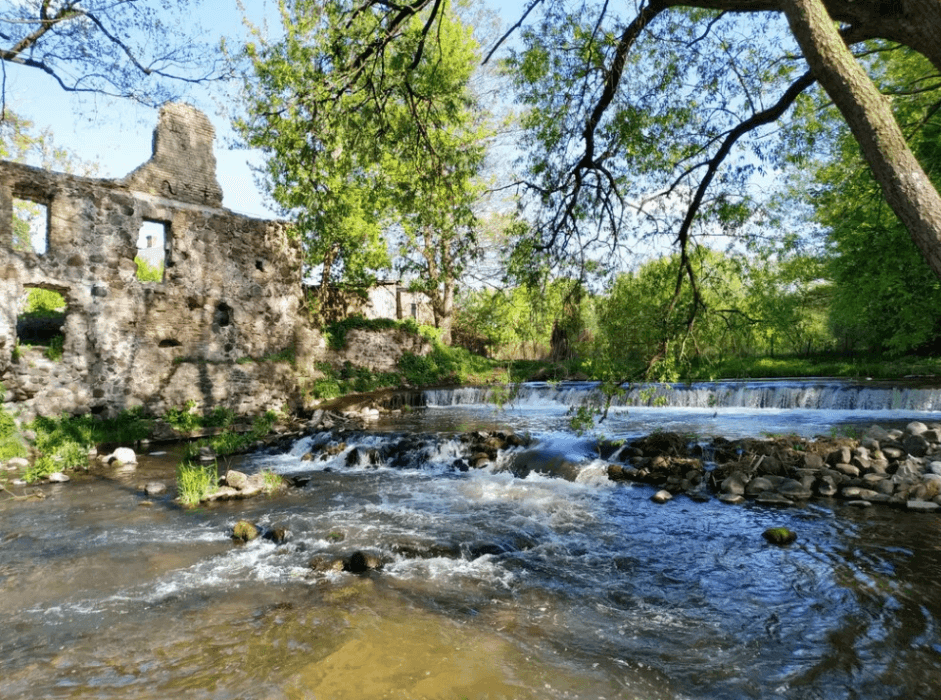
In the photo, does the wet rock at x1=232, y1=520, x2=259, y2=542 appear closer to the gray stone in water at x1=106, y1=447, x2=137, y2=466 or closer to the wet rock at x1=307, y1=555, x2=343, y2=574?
the wet rock at x1=307, y1=555, x2=343, y2=574

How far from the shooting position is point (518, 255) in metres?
6.54

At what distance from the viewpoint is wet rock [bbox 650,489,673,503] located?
733 cm

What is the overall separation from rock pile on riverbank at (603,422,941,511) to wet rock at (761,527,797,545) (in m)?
1.35

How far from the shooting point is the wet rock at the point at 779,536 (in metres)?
5.66

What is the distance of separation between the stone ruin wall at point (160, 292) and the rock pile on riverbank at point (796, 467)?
10595mm

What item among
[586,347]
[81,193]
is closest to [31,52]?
[81,193]

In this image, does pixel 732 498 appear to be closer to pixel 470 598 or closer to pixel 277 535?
pixel 470 598

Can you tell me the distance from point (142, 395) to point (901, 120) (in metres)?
17.8

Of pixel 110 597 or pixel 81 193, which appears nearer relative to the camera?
pixel 110 597

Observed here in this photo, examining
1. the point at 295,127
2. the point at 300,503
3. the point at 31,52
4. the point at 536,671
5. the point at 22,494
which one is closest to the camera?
the point at 536,671

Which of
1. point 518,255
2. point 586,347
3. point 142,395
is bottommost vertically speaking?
point 142,395

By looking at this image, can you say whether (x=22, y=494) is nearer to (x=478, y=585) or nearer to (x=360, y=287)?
(x=478, y=585)

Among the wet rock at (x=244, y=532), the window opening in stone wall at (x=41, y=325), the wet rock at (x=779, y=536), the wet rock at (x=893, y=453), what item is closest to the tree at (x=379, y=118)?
the wet rock at (x=244, y=532)

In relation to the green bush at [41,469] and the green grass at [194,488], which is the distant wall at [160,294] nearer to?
the green bush at [41,469]
